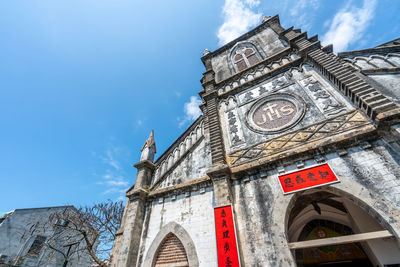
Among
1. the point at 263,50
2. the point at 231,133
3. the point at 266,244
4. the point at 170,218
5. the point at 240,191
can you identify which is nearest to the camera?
the point at 266,244

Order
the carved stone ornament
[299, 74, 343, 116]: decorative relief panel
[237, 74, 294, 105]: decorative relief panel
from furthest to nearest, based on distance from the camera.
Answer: [237, 74, 294, 105]: decorative relief panel → the carved stone ornament → [299, 74, 343, 116]: decorative relief panel

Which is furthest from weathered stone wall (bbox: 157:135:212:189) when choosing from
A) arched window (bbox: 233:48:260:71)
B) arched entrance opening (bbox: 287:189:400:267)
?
arched window (bbox: 233:48:260:71)

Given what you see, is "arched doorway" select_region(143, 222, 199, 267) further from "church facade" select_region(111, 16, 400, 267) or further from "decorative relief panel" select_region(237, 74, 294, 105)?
"decorative relief panel" select_region(237, 74, 294, 105)

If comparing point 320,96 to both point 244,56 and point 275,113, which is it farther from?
point 244,56

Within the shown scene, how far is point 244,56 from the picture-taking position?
42.1 feet

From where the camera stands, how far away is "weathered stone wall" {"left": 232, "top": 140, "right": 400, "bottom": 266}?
4.18m

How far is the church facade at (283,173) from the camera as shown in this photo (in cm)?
473

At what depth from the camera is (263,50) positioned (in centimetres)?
1195

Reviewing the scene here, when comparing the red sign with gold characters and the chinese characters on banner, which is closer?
the chinese characters on banner

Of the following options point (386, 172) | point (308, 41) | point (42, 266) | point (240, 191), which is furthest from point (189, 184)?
point (42, 266)

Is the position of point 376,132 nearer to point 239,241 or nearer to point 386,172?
point 386,172

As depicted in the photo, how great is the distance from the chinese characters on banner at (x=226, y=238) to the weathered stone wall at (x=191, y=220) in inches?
21.3

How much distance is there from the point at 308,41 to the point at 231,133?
264 inches

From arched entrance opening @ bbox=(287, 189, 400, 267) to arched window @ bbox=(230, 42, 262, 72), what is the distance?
9.26 metres
